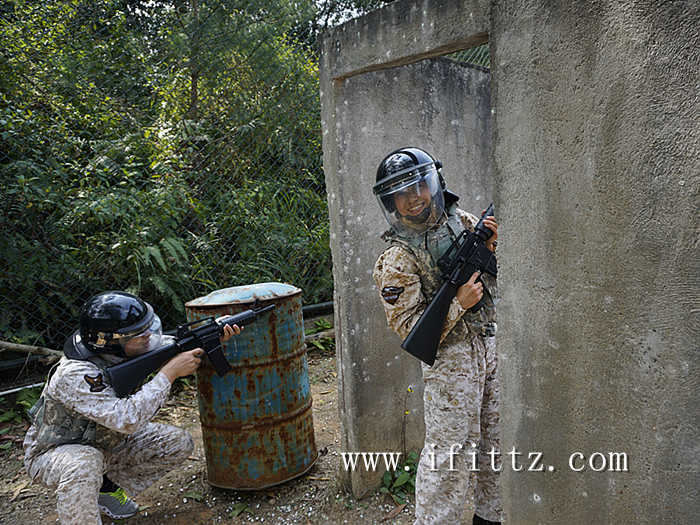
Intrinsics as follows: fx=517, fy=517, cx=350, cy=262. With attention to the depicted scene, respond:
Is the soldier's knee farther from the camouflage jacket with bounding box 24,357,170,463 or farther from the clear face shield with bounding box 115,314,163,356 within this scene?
the clear face shield with bounding box 115,314,163,356

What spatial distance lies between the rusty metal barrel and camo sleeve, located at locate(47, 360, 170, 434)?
0.49 m

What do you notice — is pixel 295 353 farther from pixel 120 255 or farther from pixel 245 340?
pixel 120 255

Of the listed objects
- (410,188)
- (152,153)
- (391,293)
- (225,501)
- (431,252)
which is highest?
(152,153)

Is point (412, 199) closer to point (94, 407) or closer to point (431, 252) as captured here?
point (431, 252)

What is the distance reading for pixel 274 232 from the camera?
5.51 meters

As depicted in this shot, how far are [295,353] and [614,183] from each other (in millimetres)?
2345

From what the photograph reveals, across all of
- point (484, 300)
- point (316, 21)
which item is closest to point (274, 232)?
point (316, 21)

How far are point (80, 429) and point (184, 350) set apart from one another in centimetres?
71

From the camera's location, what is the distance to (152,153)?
196 inches

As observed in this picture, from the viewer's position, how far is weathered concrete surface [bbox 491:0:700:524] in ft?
4.24

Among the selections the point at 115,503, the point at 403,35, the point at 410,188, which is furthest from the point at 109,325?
the point at 403,35

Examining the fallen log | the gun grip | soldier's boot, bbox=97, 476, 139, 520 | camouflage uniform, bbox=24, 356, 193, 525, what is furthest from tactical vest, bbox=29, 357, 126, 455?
the gun grip

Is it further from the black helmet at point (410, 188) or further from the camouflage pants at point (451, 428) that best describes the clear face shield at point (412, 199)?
the camouflage pants at point (451, 428)

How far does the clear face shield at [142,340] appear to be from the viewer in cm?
287
